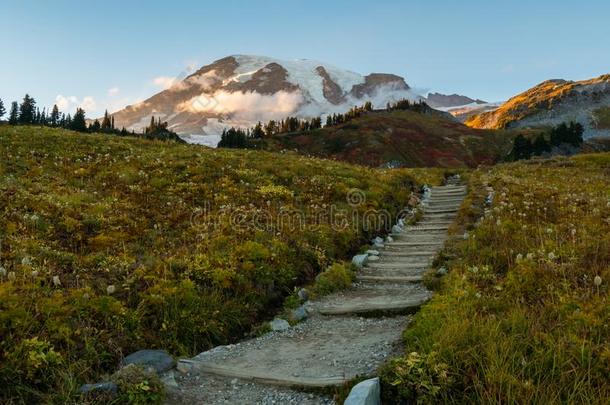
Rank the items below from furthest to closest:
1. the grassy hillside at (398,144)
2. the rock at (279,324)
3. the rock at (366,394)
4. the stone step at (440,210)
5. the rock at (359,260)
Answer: the grassy hillside at (398,144)
the stone step at (440,210)
the rock at (359,260)
the rock at (279,324)
the rock at (366,394)

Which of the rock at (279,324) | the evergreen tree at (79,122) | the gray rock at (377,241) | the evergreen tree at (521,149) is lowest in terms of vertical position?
the rock at (279,324)

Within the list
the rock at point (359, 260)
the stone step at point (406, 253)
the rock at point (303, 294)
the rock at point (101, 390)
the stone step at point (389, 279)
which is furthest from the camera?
the stone step at point (406, 253)

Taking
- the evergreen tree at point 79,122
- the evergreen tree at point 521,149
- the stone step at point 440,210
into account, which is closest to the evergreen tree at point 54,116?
the evergreen tree at point 79,122

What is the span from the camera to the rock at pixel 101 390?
5480mm

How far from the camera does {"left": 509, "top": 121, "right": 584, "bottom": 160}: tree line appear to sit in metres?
117

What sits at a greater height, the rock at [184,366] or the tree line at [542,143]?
the tree line at [542,143]

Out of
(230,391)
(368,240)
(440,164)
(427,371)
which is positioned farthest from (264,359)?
(440,164)

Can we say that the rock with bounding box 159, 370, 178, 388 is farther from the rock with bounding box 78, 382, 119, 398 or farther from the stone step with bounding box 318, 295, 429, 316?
the stone step with bounding box 318, 295, 429, 316

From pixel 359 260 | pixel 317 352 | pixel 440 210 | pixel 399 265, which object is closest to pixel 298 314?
pixel 317 352

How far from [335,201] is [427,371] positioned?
13.1 meters

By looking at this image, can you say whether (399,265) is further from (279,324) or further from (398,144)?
(398,144)

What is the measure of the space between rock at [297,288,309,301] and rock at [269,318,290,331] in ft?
3.96

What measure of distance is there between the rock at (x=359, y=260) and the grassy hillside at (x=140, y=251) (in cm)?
58

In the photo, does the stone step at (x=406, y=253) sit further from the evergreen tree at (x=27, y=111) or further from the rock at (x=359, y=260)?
the evergreen tree at (x=27, y=111)
